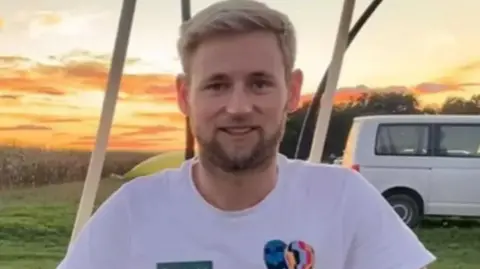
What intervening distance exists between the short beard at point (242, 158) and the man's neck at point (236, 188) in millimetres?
14

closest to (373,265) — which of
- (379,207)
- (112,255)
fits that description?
(379,207)

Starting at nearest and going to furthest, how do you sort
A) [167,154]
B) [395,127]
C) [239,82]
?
[239,82], [167,154], [395,127]

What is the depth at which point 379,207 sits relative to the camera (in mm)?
1166

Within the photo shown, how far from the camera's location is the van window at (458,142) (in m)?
7.42

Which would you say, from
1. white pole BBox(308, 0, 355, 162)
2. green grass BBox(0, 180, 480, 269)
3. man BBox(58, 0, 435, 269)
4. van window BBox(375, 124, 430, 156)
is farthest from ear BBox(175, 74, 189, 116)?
van window BBox(375, 124, 430, 156)

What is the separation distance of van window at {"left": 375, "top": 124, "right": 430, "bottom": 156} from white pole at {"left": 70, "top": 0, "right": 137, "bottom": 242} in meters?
4.62

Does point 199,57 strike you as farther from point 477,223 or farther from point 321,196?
point 477,223

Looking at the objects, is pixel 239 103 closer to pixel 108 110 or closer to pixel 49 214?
pixel 108 110

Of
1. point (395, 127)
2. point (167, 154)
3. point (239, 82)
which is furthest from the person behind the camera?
point (395, 127)

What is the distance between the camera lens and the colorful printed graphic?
3.53 feet

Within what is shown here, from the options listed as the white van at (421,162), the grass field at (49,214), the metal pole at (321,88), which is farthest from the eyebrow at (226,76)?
the white van at (421,162)

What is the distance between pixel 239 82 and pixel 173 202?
181 mm

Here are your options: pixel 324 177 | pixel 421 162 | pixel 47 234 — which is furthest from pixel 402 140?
pixel 324 177

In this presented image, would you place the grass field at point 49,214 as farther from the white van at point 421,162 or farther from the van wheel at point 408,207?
the white van at point 421,162
